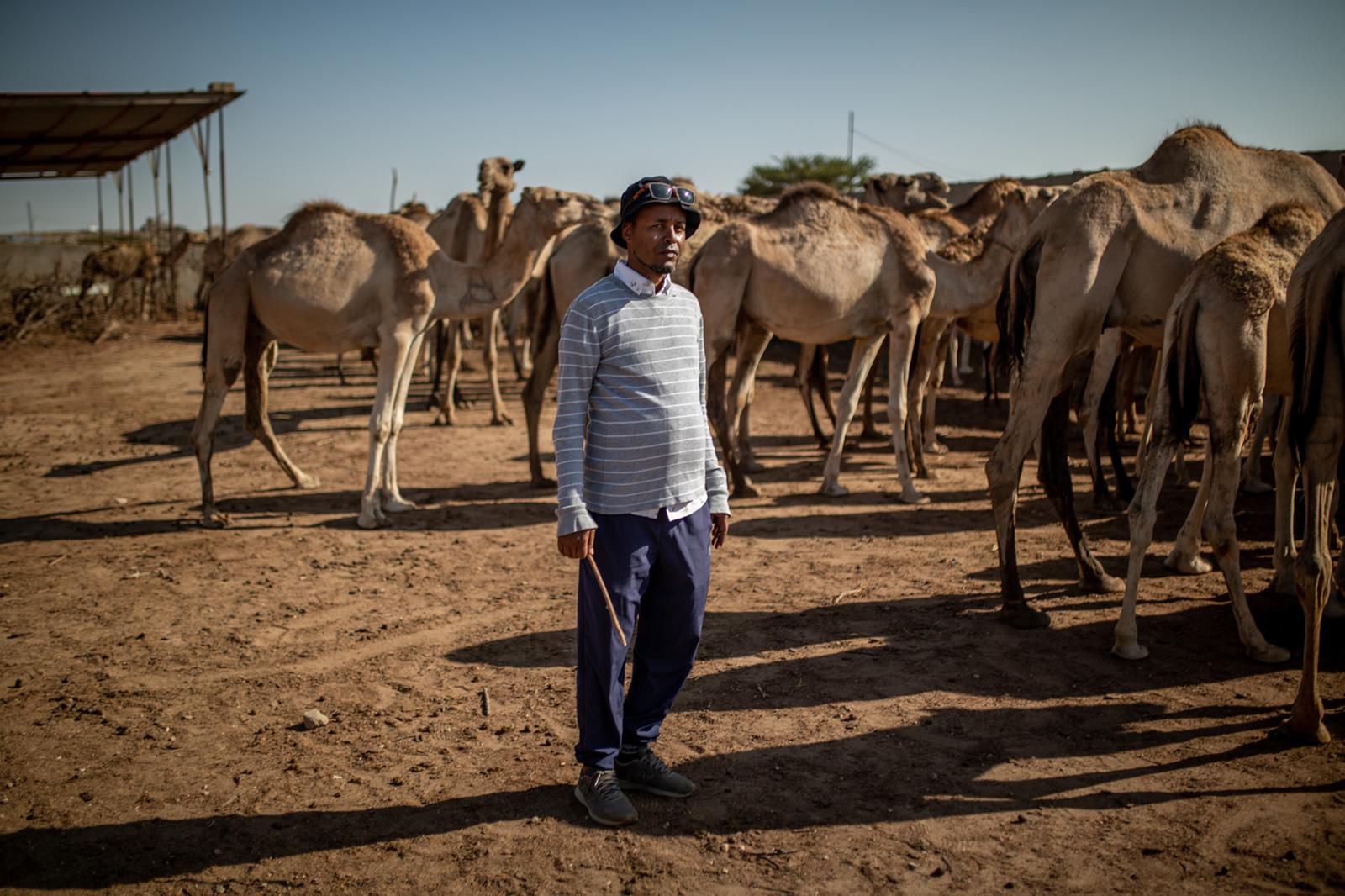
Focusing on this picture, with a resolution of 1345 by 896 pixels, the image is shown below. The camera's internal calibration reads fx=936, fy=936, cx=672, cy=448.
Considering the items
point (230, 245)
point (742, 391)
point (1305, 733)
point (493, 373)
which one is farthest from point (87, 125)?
point (1305, 733)

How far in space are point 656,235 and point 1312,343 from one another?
10.6ft

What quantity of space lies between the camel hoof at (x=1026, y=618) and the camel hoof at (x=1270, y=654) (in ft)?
3.63

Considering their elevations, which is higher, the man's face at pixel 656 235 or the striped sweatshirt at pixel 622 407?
the man's face at pixel 656 235

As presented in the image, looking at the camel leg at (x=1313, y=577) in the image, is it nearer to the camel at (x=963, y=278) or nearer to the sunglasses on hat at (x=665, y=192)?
the sunglasses on hat at (x=665, y=192)

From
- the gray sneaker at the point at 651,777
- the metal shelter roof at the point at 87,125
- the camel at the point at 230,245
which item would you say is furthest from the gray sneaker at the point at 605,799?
the camel at the point at 230,245

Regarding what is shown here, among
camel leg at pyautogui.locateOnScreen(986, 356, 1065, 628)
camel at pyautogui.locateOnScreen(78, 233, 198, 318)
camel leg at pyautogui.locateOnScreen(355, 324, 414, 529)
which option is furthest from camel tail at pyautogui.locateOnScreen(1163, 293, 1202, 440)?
camel at pyautogui.locateOnScreen(78, 233, 198, 318)

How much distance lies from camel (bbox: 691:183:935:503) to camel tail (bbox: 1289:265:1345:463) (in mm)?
4588

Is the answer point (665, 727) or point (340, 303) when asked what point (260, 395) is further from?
point (665, 727)

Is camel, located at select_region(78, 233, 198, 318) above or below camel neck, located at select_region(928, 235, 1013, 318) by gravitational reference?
above

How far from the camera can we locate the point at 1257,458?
870cm

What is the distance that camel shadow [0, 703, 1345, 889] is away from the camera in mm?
3564

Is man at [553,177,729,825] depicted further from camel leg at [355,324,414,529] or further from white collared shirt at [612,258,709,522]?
camel leg at [355,324,414,529]

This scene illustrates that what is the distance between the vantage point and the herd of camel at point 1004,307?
5.15 meters

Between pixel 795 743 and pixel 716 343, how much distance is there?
5137 mm
